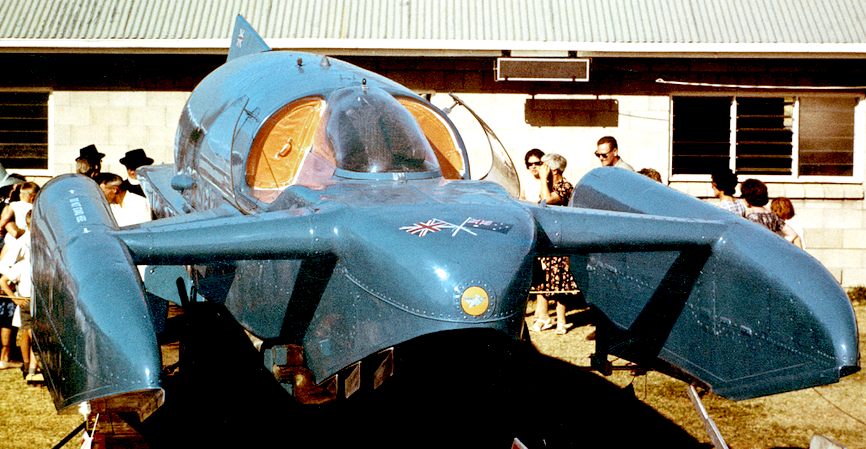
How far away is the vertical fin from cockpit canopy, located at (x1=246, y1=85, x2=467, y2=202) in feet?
9.49

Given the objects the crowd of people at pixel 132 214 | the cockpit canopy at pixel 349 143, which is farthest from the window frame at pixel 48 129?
the cockpit canopy at pixel 349 143

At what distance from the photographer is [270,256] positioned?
193 inches

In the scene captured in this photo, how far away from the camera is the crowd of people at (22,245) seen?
9.27 meters

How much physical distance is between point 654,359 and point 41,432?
4539 millimetres

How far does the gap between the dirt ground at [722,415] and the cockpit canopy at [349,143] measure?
207 cm

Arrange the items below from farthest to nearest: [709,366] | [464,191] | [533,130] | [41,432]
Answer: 1. [533,130]
2. [41,432]
3. [709,366]
4. [464,191]

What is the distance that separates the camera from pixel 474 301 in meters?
4.50

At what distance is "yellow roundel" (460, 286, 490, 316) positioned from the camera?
4.49 meters

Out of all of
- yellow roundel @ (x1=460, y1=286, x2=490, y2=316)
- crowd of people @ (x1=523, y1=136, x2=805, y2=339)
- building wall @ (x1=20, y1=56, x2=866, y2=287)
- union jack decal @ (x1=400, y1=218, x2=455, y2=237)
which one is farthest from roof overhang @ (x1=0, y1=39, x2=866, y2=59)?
yellow roundel @ (x1=460, y1=286, x2=490, y2=316)

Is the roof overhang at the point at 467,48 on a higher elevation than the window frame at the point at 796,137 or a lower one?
higher

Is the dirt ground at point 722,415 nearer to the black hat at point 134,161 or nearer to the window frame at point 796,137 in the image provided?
the black hat at point 134,161

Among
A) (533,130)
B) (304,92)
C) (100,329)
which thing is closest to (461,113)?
(304,92)

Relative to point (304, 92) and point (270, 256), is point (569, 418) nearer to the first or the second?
point (304, 92)

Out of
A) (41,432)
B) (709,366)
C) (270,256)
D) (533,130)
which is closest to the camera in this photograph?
(270,256)
